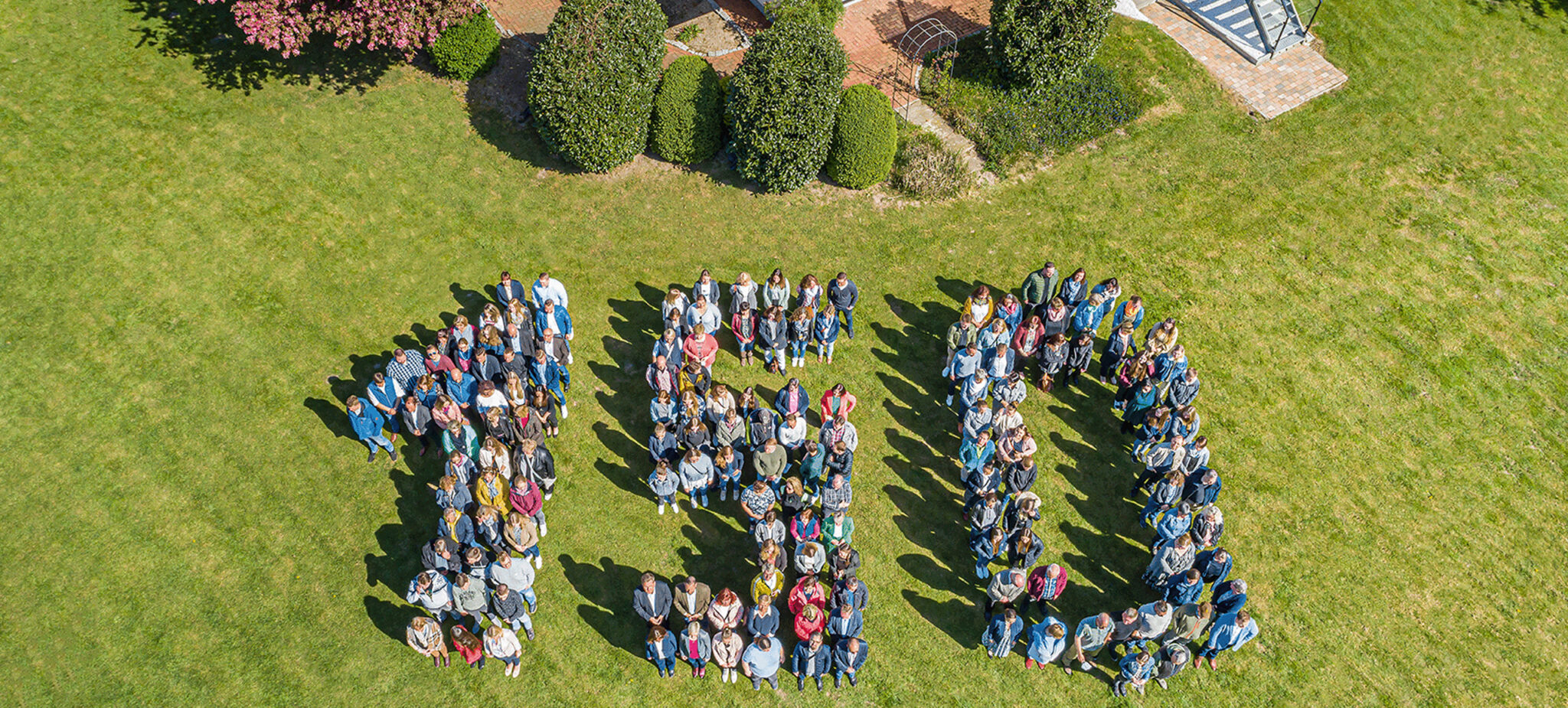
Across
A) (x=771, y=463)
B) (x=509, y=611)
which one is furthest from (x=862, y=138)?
(x=509, y=611)

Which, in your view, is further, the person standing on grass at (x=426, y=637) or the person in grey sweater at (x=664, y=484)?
the person in grey sweater at (x=664, y=484)

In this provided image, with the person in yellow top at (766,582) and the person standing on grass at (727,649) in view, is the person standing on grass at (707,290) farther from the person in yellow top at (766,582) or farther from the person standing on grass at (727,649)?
the person standing on grass at (727,649)

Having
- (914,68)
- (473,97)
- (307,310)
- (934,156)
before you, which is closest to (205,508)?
(307,310)

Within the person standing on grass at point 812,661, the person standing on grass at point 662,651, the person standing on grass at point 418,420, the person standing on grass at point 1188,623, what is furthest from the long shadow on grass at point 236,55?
the person standing on grass at point 1188,623

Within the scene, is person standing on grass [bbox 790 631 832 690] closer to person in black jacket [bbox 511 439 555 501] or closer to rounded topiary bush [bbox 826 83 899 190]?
person in black jacket [bbox 511 439 555 501]

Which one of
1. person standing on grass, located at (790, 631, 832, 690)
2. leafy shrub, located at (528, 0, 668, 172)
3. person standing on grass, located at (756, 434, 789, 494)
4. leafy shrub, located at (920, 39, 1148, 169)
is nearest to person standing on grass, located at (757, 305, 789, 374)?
person standing on grass, located at (756, 434, 789, 494)

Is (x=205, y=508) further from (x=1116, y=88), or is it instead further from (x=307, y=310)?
(x=1116, y=88)
